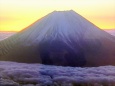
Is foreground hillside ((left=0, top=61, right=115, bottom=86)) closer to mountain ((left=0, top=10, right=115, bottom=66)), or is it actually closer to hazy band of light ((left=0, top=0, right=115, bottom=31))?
mountain ((left=0, top=10, right=115, bottom=66))

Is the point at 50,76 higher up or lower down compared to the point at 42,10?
lower down

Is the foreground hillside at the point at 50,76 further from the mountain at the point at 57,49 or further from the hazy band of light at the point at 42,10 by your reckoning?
the hazy band of light at the point at 42,10

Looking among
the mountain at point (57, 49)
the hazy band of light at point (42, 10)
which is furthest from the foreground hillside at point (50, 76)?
the hazy band of light at point (42, 10)

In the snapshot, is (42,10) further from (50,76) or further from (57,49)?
(57,49)

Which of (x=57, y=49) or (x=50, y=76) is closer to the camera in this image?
(x=50, y=76)

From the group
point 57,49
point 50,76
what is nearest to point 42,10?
point 50,76

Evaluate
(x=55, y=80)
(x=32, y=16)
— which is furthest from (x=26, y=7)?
(x=55, y=80)

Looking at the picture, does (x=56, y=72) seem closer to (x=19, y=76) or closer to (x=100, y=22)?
(x=19, y=76)

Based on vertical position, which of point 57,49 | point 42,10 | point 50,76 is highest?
point 42,10
